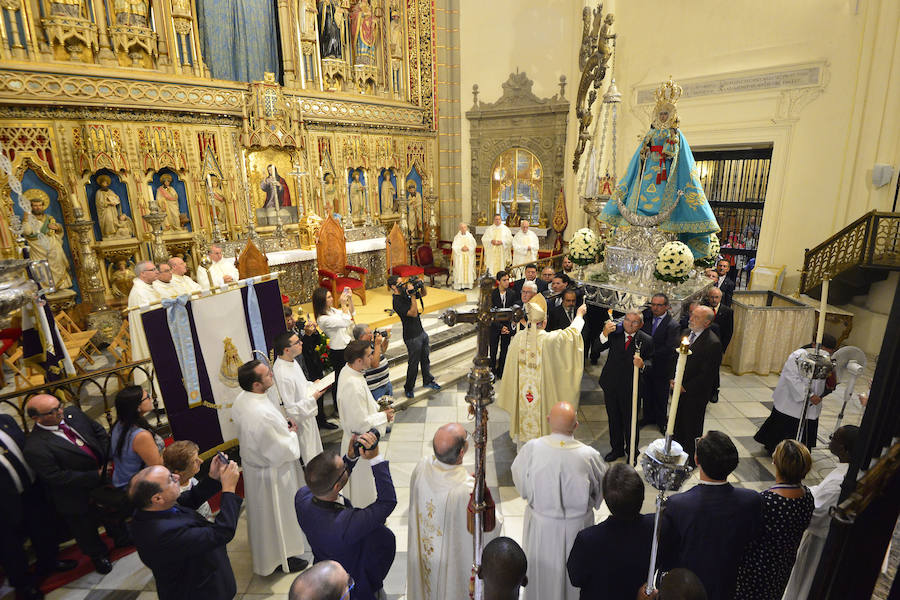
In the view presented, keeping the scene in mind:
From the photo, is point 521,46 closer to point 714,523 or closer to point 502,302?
point 502,302

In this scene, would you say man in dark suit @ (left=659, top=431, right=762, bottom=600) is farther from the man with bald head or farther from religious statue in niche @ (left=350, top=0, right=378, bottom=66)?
religious statue in niche @ (left=350, top=0, right=378, bottom=66)

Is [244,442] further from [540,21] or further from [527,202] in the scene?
[540,21]

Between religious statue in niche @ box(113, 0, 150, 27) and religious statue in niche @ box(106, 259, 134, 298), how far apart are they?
4.37m

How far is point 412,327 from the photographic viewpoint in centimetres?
650

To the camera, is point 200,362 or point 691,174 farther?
point 691,174

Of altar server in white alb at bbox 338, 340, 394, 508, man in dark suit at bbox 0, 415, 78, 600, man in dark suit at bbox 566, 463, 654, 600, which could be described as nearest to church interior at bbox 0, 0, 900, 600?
man in dark suit at bbox 0, 415, 78, 600

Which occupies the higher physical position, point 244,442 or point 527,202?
point 527,202

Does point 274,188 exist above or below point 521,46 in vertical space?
below

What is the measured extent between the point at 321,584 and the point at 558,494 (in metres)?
1.57

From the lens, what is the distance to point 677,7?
11.0 meters

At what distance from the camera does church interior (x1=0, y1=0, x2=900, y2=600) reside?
186 inches

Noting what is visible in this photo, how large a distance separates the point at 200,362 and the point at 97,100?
6715mm

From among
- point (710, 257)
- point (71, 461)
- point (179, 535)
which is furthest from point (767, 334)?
point (71, 461)

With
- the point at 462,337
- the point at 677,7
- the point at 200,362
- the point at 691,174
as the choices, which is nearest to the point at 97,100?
the point at 200,362
